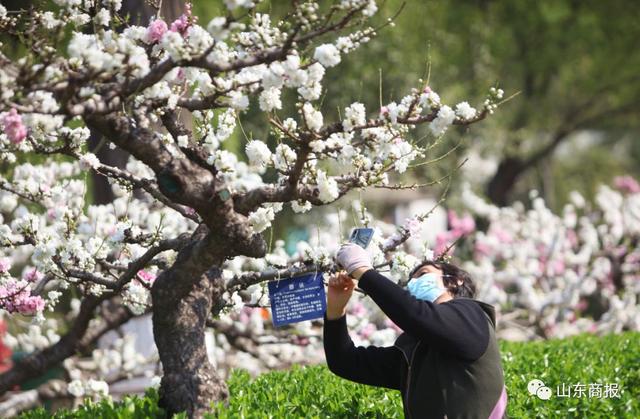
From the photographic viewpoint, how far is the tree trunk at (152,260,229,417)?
13.4 ft

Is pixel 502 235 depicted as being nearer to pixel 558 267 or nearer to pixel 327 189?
pixel 558 267

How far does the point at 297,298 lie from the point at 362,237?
562 mm

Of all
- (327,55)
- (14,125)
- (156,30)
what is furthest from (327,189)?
(14,125)

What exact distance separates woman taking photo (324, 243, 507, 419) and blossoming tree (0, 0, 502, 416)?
1.43ft

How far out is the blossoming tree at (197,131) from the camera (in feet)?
10.8

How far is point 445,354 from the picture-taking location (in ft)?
12.5

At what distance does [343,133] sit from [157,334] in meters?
1.38

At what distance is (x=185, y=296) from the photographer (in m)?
4.14

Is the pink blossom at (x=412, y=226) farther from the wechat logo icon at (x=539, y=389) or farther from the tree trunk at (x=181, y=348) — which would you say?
the tree trunk at (x=181, y=348)

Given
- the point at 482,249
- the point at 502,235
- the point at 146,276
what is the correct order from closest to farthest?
the point at 146,276 < the point at 502,235 < the point at 482,249

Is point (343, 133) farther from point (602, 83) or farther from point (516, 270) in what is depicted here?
point (602, 83)

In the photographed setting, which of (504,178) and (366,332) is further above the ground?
(504,178)

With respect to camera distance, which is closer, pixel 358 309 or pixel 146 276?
pixel 146 276

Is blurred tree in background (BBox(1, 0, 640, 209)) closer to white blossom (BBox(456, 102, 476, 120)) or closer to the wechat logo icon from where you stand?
the wechat logo icon
